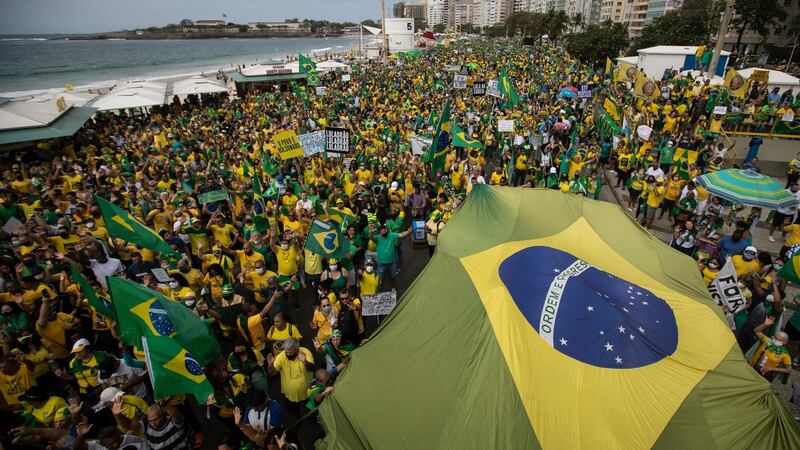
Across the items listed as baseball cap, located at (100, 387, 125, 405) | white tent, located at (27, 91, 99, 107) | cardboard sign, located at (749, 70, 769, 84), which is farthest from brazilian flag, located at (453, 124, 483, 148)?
white tent, located at (27, 91, 99, 107)

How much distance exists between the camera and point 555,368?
388 cm

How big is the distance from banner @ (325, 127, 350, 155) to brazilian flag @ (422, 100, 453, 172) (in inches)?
104

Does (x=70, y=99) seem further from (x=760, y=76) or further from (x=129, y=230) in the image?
(x=760, y=76)

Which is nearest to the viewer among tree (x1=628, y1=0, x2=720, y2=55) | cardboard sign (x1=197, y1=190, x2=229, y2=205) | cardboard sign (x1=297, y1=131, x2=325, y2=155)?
cardboard sign (x1=197, y1=190, x2=229, y2=205)

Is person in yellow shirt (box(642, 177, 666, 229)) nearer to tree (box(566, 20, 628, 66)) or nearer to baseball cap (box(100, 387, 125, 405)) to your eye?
baseball cap (box(100, 387, 125, 405))

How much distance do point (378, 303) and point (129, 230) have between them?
4897mm

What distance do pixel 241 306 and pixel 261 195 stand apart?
5.51 metres

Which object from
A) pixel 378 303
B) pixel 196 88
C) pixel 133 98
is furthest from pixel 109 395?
pixel 196 88

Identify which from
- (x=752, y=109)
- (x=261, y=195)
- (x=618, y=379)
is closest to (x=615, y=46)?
(x=752, y=109)

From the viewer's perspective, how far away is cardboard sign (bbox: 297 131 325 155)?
11.2 m

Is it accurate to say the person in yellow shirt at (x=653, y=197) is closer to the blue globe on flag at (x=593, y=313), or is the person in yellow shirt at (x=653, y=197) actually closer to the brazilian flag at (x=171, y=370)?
the blue globe on flag at (x=593, y=313)

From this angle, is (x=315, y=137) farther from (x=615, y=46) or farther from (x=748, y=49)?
(x=748, y=49)

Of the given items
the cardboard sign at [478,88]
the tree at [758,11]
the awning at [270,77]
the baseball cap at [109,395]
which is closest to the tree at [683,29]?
the tree at [758,11]

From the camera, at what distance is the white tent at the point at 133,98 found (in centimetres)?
2045
